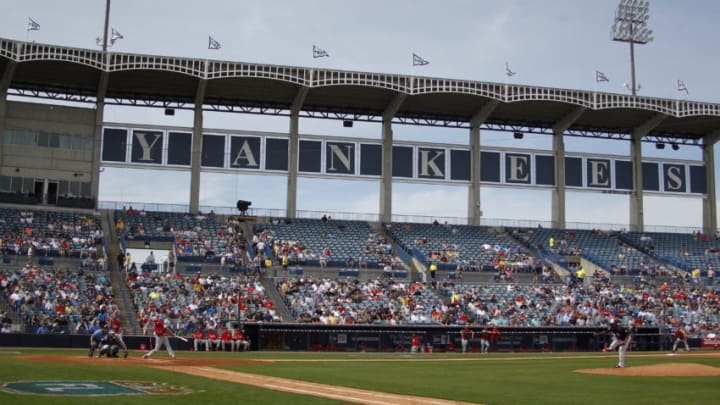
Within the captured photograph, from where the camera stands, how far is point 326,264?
49.4 meters

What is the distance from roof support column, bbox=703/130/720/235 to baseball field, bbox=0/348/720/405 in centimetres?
4260

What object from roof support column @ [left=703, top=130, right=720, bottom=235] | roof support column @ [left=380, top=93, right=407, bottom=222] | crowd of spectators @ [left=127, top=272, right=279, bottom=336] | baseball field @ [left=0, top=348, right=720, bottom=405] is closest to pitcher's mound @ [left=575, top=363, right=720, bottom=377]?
baseball field @ [left=0, top=348, right=720, bottom=405]

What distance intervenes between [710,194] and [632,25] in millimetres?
14156

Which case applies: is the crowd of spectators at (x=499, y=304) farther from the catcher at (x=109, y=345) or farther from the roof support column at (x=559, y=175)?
the catcher at (x=109, y=345)

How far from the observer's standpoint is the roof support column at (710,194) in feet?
207

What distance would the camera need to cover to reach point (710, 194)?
208 ft

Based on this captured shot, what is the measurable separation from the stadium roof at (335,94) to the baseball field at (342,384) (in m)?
27.3

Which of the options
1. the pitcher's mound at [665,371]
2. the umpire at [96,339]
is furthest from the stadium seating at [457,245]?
the pitcher's mound at [665,371]

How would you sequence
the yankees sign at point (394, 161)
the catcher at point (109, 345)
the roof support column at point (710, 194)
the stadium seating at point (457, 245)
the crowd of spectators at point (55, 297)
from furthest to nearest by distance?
the roof support column at point (710, 194) < the yankees sign at point (394, 161) < the stadium seating at point (457, 245) < the crowd of spectators at point (55, 297) < the catcher at point (109, 345)

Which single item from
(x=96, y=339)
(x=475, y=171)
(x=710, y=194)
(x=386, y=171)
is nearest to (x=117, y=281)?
(x=96, y=339)

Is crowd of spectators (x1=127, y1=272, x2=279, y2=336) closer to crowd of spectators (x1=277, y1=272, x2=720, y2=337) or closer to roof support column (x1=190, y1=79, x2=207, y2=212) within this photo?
crowd of spectators (x1=277, y1=272, x2=720, y2=337)

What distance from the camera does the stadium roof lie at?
49.2 metres

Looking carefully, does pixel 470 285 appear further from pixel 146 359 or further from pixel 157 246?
pixel 146 359

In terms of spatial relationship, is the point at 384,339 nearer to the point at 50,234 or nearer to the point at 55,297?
the point at 55,297
